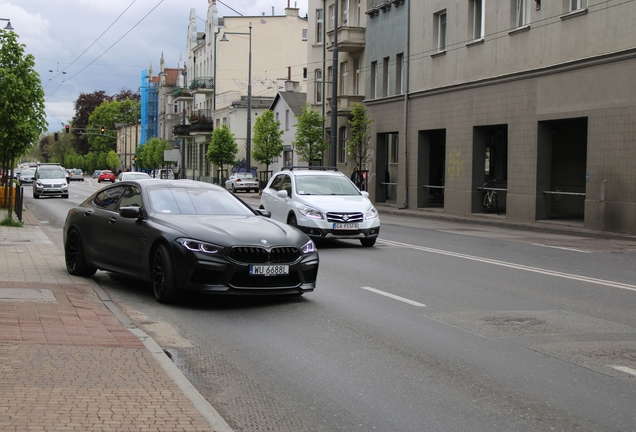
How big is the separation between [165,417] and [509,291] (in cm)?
707

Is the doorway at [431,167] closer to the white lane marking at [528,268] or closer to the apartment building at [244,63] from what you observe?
the white lane marking at [528,268]

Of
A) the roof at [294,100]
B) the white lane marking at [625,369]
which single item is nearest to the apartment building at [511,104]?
the white lane marking at [625,369]

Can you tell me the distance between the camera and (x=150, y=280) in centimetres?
1022

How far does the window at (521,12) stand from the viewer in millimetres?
28239

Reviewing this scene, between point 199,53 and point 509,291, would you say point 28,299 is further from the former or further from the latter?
point 199,53

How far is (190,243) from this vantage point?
9.58 meters

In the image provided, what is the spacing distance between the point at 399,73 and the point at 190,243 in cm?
3060

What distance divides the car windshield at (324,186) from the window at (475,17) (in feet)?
49.3

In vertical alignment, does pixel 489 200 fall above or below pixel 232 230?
below

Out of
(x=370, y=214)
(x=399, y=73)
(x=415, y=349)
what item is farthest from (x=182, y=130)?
(x=415, y=349)

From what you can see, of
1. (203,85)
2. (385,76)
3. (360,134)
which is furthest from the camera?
(203,85)

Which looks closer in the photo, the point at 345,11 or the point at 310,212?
the point at 310,212

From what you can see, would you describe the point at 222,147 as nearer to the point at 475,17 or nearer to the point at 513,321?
the point at 475,17

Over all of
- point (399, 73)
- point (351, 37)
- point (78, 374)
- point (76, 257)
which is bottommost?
point (78, 374)
